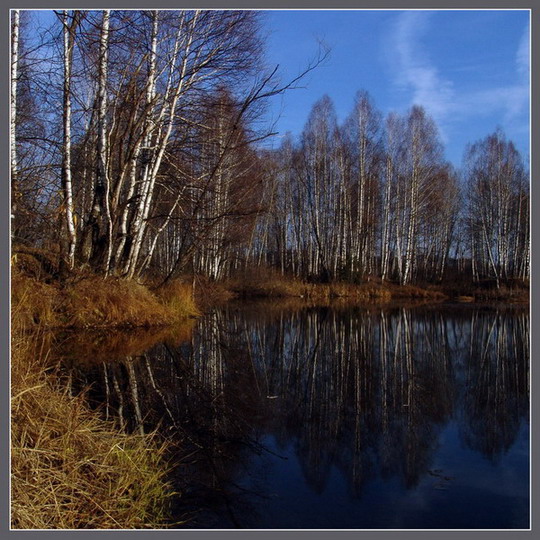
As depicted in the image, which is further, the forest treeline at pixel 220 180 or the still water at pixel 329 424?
the forest treeline at pixel 220 180

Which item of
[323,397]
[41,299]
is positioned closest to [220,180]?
[41,299]

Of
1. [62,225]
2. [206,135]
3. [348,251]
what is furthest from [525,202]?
[62,225]

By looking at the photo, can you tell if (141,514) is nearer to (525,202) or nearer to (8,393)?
(8,393)

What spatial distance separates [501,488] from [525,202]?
31.5 meters

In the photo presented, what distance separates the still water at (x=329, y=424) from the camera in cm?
331

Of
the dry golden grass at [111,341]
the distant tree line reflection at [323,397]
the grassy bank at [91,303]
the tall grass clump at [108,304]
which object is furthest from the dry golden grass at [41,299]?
the distant tree line reflection at [323,397]

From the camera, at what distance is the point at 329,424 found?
4988mm

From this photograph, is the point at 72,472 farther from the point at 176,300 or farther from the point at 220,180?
the point at 220,180

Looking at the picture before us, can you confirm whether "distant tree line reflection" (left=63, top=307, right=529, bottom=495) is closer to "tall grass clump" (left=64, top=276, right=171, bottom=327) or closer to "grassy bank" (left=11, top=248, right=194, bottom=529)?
"grassy bank" (left=11, top=248, right=194, bottom=529)

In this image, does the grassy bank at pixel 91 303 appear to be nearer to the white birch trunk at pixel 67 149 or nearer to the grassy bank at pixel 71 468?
the white birch trunk at pixel 67 149

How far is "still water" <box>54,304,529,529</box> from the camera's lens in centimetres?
331

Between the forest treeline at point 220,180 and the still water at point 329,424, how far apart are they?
11.4 ft

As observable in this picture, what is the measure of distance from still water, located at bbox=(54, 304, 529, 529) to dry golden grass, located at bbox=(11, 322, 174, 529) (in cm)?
24

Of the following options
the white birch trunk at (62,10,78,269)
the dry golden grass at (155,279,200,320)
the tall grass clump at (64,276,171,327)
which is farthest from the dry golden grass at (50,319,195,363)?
the white birch trunk at (62,10,78,269)
